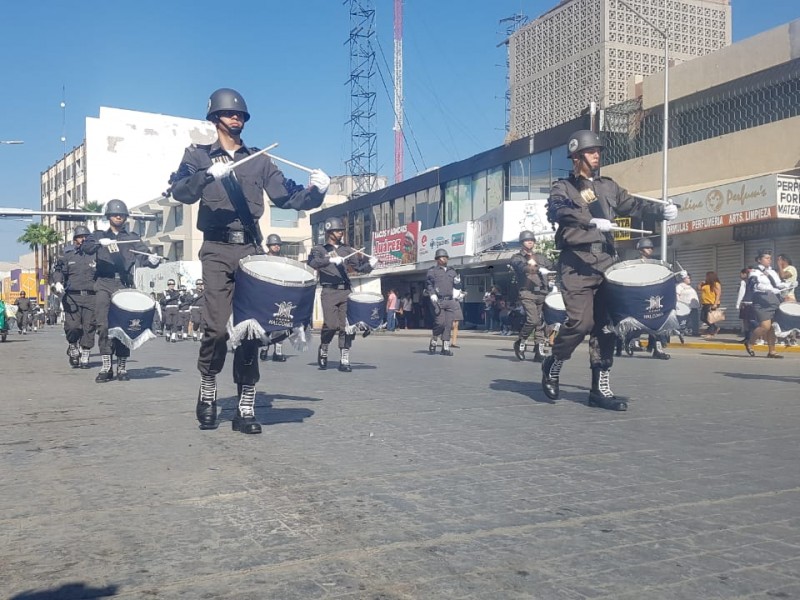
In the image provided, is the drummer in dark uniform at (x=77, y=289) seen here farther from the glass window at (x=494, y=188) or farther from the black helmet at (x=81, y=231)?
the glass window at (x=494, y=188)


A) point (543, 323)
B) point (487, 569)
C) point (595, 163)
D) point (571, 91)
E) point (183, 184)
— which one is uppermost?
point (571, 91)

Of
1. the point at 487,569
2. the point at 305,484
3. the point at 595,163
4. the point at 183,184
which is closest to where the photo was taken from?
the point at 487,569

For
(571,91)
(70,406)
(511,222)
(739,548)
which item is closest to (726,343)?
(511,222)

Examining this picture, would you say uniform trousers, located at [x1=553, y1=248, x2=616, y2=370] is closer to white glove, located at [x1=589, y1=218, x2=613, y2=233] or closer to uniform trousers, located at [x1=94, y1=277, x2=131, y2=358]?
white glove, located at [x1=589, y1=218, x2=613, y2=233]

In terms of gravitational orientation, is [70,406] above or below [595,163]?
below

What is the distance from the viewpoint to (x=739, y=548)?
117 inches

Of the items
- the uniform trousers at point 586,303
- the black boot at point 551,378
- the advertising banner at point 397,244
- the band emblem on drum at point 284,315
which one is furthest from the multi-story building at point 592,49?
the band emblem on drum at point 284,315

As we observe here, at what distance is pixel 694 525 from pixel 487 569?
104cm

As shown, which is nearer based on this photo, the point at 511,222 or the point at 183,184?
the point at 183,184

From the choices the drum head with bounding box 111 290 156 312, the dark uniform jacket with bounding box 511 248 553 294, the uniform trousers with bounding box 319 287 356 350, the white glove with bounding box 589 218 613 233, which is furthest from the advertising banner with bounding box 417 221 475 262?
the white glove with bounding box 589 218 613 233

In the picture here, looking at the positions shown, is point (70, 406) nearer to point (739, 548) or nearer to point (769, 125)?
point (739, 548)

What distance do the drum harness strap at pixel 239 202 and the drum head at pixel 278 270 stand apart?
0.99 feet

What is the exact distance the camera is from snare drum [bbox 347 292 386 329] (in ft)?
37.6

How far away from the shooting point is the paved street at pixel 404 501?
8.71 ft
